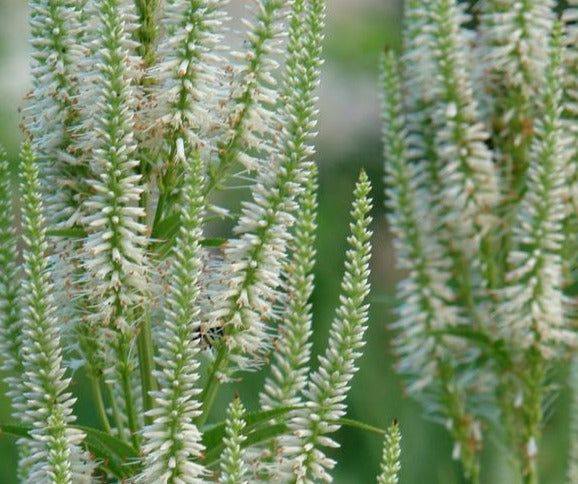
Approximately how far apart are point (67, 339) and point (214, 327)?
395mm

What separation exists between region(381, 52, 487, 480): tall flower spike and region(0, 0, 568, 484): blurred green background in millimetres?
141

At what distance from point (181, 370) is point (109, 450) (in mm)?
430

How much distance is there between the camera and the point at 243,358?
2879 millimetres

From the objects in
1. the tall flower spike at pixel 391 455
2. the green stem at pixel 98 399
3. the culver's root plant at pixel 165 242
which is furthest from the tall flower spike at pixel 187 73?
the tall flower spike at pixel 391 455

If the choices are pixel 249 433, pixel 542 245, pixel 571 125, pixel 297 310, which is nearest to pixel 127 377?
pixel 249 433

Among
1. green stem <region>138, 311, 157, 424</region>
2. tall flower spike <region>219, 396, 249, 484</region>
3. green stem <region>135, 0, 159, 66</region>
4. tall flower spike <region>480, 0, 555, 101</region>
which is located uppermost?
tall flower spike <region>480, 0, 555, 101</region>

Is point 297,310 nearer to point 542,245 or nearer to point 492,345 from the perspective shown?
point 542,245

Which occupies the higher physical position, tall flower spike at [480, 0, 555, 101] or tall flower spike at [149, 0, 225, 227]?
tall flower spike at [480, 0, 555, 101]

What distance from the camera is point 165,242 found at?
9.55ft

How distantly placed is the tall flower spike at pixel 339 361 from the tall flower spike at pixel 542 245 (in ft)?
4.73

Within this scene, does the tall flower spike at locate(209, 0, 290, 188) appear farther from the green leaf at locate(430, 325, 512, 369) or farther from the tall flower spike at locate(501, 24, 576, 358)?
the green leaf at locate(430, 325, 512, 369)

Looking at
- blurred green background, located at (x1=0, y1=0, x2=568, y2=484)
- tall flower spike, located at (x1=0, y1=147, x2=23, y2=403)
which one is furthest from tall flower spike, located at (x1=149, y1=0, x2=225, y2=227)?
blurred green background, located at (x1=0, y1=0, x2=568, y2=484)

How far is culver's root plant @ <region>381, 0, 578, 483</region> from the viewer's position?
13.7ft

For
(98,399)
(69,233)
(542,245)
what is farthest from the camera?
(542,245)
